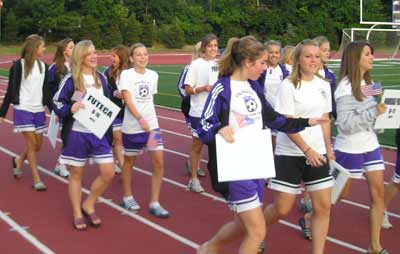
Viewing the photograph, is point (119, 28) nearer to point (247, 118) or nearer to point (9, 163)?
point (9, 163)

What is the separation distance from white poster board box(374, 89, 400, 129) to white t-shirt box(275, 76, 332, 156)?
0.55m

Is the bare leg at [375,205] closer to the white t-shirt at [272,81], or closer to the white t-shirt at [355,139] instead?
the white t-shirt at [355,139]

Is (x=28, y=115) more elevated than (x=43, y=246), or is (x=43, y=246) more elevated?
(x=28, y=115)

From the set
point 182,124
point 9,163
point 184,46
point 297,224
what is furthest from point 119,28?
point 297,224

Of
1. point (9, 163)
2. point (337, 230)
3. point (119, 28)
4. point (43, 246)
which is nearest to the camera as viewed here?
point (43, 246)

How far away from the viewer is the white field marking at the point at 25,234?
530 cm

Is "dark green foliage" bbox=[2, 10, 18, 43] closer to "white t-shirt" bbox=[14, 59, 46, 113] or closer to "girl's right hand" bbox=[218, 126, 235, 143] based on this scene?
"white t-shirt" bbox=[14, 59, 46, 113]

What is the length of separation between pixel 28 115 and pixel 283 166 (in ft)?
Answer: 12.9

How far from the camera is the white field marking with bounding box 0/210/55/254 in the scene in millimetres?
5297

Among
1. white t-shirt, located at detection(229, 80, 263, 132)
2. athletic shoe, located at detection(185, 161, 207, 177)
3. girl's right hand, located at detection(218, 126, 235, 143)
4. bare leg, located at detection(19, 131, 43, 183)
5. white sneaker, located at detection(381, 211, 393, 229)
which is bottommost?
athletic shoe, located at detection(185, 161, 207, 177)

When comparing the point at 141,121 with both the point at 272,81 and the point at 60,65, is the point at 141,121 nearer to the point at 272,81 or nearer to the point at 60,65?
the point at 60,65

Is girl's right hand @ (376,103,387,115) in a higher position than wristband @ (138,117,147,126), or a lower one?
higher

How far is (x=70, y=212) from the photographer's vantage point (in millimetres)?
6473

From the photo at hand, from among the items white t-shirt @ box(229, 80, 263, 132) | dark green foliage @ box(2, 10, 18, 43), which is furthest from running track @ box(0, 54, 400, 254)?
dark green foliage @ box(2, 10, 18, 43)
